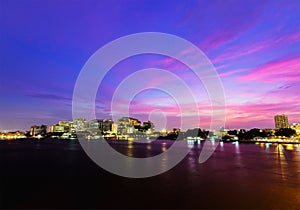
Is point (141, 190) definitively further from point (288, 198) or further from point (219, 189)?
point (288, 198)

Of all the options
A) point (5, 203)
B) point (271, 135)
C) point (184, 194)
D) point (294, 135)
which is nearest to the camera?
point (5, 203)

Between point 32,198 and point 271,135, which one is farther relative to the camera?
point 271,135

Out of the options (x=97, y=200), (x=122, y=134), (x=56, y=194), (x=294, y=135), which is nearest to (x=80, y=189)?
(x=56, y=194)

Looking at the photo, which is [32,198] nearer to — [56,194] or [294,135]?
[56,194]

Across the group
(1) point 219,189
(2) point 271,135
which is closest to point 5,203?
(1) point 219,189

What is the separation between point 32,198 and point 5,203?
3.61 feet

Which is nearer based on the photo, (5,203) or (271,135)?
(5,203)

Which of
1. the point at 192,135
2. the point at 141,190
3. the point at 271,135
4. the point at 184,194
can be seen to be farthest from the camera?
the point at 192,135

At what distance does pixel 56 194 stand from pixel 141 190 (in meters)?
Result: 4.46

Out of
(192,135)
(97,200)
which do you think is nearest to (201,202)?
(97,200)

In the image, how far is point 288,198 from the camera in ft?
35.7

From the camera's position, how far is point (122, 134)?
174 metres

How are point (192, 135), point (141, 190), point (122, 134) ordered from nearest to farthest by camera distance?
point (141, 190), point (192, 135), point (122, 134)

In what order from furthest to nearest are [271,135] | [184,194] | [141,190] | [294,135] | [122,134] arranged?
[122,134], [271,135], [294,135], [141,190], [184,194]
